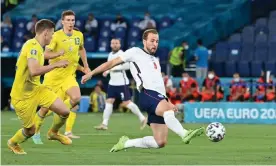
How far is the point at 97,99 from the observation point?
107 ft

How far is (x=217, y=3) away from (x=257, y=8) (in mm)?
1682

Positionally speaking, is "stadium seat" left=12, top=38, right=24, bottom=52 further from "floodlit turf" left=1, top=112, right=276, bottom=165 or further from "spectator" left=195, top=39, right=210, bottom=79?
"floodlit turf" left=1, top=112, right=276, bottom=165

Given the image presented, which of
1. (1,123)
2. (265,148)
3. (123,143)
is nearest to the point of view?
(123,143)

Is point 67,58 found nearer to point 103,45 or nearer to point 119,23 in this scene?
point 103,45

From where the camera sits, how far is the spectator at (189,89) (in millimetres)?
Answer: 30547

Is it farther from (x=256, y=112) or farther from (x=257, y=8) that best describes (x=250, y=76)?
(x=256, y=112)

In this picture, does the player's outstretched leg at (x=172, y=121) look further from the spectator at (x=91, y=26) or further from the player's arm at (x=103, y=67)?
the spectator at (x=91, y=26)

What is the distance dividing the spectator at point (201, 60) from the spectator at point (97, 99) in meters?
3.40

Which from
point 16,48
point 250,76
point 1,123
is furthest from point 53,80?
point 16,48

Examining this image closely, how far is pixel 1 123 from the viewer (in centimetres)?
2447

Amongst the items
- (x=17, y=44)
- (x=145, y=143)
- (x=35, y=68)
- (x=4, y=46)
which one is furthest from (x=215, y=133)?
(x=17, y=44)

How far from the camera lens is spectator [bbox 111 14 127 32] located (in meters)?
35.6

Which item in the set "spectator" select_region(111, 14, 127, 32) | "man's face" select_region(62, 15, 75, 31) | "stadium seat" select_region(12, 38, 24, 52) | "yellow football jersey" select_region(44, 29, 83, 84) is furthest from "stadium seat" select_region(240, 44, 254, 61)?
"man's face" select_region(62, 15, 75, 31)

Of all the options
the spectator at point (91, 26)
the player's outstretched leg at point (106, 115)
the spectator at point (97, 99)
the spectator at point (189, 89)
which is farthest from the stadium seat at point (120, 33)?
the player's outstretched leg at point (106, 115)
